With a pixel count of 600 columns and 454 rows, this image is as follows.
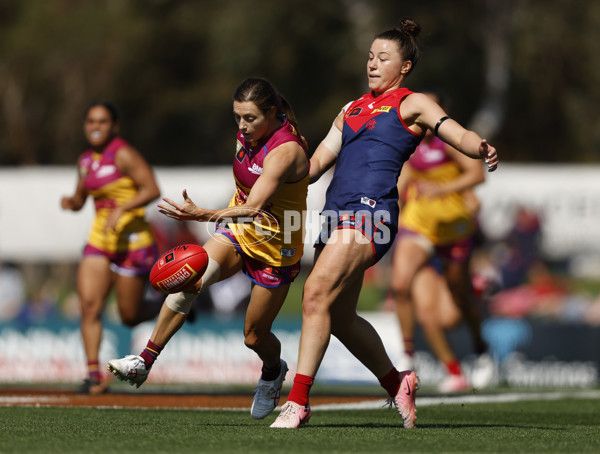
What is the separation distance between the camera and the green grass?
5.48 m

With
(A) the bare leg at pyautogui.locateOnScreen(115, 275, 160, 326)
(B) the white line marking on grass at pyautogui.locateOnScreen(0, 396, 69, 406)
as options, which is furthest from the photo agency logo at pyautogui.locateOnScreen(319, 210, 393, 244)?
(A) the bare leg at pyautogui.locateOnScreen(115, 275, 160, 326)

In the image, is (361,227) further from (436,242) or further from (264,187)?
(436,242)

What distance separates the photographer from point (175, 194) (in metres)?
21.0

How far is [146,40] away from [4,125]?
542 centimetres

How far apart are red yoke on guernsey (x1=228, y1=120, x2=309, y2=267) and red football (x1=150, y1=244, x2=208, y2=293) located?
39cm

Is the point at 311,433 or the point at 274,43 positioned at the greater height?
the point at 274,43

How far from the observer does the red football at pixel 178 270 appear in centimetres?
648

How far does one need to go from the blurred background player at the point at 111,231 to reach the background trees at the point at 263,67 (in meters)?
20.2

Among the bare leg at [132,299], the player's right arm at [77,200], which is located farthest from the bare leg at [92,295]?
the player's right arm at [77,200]

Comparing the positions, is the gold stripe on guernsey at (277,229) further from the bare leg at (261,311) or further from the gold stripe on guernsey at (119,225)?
the gold stripe on guernsey at (119,225)

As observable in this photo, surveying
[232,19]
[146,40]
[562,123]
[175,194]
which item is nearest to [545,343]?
[175,194]

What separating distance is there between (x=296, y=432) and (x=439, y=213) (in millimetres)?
5178

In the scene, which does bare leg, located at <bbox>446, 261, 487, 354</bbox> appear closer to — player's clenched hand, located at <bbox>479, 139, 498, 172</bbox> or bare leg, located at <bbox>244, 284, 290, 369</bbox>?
bare leg, located at <bbox>244, 284, 290, 369</bbox>

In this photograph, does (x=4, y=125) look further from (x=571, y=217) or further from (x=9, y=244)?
(x=571, y=217)
